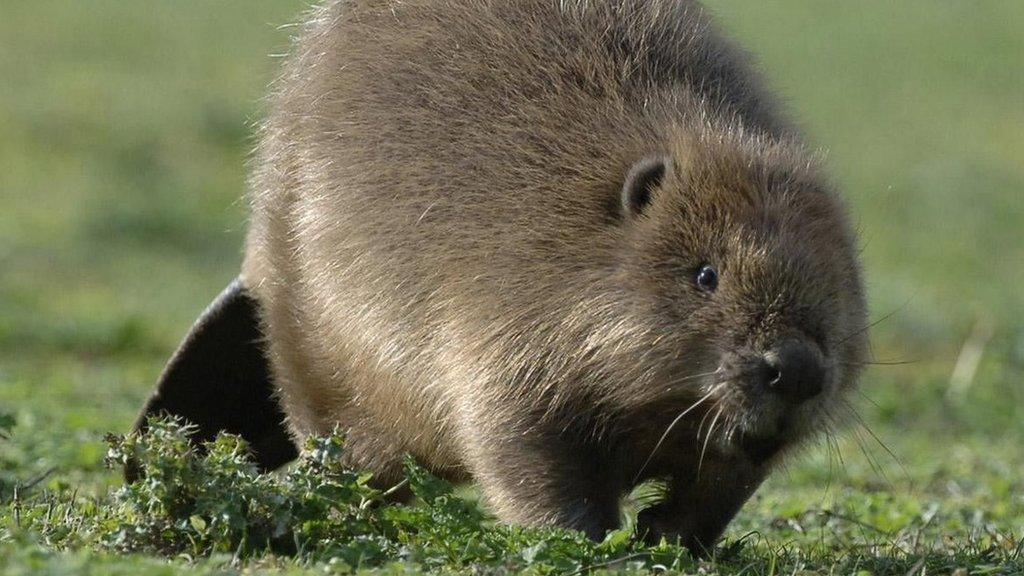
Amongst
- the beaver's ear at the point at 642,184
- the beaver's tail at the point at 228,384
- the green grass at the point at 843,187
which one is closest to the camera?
the beaver's ear at the point at 642,184

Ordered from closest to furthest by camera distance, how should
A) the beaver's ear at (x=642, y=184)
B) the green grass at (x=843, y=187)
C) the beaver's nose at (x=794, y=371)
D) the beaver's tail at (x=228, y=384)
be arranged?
the beaver's nose at (x=794, y=371)
the beaver's ear at (x=642, y=184)
the green grass at (x=843, y=187)
the beaver's tail at (x=228, y=384)

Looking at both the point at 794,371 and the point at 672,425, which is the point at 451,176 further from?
the point at 794,371

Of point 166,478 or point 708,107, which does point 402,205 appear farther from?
point 166,478

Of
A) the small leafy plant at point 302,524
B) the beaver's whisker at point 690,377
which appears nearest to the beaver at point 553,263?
the beaver's whisker at point 690,377

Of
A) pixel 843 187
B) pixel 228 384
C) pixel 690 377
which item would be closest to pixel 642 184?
pixel 690 377

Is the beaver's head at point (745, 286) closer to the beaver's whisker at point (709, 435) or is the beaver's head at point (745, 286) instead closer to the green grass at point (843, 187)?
the beaver's whisker at point (709, 435)

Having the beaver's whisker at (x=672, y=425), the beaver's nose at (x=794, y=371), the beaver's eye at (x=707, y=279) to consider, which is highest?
the beaver's eye at (x=707, y=279)

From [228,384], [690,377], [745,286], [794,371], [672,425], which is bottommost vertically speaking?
[228,384]
